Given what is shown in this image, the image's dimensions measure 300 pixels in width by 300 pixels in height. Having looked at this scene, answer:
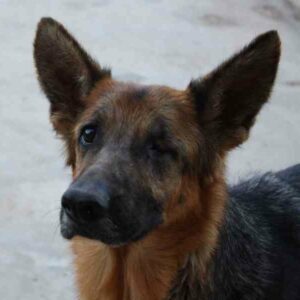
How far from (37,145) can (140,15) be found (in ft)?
10.6

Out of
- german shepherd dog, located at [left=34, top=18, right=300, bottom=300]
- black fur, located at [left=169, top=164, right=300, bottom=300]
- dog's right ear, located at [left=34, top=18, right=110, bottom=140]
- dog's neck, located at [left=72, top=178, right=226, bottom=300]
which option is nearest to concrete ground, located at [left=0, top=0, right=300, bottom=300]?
dog's neck, located at [left=72, top=178, right=226, bottom=300]

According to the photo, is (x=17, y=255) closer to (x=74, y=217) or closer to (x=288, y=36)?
(x=74, y=217)

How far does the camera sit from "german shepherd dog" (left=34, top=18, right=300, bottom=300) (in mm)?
4613

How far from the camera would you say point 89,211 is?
4195 mm

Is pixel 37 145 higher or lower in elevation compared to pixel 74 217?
lower

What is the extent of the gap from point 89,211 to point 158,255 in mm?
802

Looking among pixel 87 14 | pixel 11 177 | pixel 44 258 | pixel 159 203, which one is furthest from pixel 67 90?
pixel 87 14

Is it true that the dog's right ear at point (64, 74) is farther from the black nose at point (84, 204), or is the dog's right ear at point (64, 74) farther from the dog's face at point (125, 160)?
the black nose at point (84, 204)

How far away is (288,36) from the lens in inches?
402

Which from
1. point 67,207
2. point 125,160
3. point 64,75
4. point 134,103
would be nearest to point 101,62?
point 64,75

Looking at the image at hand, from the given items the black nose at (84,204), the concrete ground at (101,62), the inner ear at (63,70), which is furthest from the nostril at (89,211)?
the concrete ground at (101,62)

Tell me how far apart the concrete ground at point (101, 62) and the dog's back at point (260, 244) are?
146cm

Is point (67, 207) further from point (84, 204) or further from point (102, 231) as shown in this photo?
point (102, 231)

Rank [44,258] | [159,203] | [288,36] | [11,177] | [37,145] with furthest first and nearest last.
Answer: [288,36]
[37,145]
[11,177]
[44,258]
[159,203]
